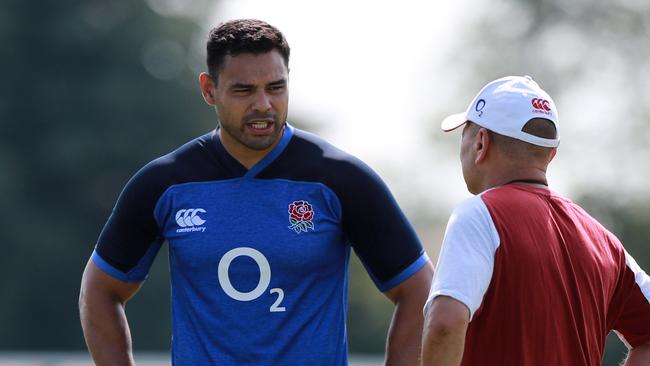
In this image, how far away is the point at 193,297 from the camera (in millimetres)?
5535

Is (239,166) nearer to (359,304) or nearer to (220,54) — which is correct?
(220,54)

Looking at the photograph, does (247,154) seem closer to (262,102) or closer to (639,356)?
(262,102)

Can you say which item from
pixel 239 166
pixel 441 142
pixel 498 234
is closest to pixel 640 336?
pixel 498 234

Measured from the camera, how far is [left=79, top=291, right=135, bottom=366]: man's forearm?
5844 mm

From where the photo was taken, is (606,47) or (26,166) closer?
(26,166)

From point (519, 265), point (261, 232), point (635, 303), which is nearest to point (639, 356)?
point (635, 303)

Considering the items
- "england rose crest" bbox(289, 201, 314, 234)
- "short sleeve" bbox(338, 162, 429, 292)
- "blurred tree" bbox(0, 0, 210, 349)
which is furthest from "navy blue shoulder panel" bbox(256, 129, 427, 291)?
"blurred tree" bbox(0, 0, 210, 349)

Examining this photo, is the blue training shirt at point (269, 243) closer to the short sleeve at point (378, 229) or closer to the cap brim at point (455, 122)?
the short sleeve at point (378, 229)

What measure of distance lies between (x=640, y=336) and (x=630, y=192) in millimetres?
26192

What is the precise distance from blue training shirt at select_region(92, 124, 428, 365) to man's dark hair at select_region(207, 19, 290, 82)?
349mm

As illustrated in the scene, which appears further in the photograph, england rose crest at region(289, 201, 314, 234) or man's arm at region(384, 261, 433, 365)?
man's arm at region(384, 261, 433, 365)

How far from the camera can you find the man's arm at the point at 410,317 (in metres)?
5.62

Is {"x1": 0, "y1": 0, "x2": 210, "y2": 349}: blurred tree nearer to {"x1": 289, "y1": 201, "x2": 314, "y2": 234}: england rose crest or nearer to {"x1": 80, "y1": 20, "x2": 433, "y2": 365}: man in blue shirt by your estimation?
{"x1": 80, "y1": 20, "x2": 433, "y2": 365}: man in blue shirt

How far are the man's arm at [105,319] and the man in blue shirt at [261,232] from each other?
0.08 meters
